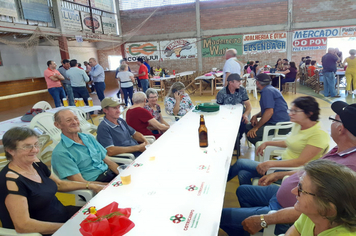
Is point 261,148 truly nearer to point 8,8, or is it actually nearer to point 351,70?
point 351,70

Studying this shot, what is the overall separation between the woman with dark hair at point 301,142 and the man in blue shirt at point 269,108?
35.1 inches

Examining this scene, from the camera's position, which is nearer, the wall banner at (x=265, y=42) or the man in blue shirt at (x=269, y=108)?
the man in blue shirt at (x=269, y=108)

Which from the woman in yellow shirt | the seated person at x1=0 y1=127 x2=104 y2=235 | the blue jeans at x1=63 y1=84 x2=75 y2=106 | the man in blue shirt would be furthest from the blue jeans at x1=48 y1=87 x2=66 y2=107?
the woman in yellow shirt

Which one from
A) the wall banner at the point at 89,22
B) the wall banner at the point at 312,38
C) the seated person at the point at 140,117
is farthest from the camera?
the wall banner at the point at 312,38

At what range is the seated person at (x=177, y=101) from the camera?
3445 millimetres

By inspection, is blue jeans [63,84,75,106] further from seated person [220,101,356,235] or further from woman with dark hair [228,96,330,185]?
seated person [220,101,356,235]

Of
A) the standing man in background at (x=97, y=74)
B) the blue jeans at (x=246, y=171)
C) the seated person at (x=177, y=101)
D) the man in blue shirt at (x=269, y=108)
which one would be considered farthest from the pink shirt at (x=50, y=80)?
the blue jeans at (x=246, y=171)

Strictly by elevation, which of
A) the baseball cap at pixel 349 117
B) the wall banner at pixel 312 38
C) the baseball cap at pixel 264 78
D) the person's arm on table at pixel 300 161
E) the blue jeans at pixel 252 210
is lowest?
the blue jeans at pixel 252 210

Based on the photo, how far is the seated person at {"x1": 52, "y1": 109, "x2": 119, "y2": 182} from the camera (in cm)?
174

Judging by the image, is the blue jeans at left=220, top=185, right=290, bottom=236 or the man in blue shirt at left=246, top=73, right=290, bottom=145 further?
the man in blue shirt at left=246, top=73, right=290, bottom=145

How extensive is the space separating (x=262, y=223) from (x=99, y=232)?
906 millimetres

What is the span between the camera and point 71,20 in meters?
8.74

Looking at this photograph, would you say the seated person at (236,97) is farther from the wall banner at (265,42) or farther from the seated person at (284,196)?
the wall banner at (265,42)

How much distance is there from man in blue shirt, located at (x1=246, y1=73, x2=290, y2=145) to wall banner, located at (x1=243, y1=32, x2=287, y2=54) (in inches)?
332
